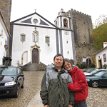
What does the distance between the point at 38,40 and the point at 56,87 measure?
38.5m

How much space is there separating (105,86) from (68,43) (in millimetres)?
29331

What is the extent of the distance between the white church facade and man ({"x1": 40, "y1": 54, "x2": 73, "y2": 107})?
36.0m

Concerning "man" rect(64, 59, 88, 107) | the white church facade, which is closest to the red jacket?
"man" rect(64, 59, 88, 107)

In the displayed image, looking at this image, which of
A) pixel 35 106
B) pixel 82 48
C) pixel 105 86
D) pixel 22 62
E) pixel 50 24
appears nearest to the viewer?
pixel 35 106

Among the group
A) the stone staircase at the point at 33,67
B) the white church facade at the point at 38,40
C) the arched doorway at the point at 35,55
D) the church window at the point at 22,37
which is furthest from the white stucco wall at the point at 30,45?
the stone staircase at the point at 33,67

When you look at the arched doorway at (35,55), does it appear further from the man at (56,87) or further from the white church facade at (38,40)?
the man at (56,87)

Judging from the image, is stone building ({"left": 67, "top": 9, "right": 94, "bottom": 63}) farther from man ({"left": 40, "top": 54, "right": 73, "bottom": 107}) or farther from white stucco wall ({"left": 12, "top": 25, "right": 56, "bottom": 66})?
man ({"left": 40, "top": 54, "right": 73, "bottom": 107})

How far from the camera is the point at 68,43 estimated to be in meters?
43.6

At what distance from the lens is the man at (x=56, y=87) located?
3773mm

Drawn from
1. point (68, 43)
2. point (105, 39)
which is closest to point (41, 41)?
point (68, 43)

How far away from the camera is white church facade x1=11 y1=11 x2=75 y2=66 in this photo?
1590 inches

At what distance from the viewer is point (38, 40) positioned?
42125 mm

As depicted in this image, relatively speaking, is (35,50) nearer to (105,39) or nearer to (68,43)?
(68,43)

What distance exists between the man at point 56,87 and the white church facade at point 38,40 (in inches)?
1416
